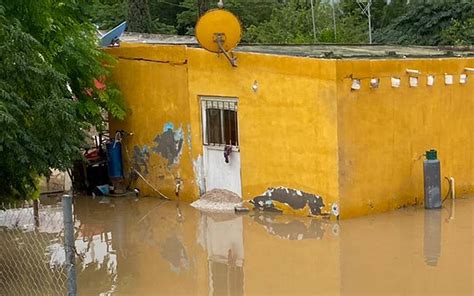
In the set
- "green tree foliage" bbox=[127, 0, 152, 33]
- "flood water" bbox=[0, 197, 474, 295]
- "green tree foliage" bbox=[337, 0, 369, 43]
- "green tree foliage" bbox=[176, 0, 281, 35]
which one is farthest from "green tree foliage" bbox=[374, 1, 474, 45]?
"flood water" bbox=[0, 197, 474, 295]

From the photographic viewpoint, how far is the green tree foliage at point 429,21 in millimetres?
31672

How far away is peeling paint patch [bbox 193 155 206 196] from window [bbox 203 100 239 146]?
404mm

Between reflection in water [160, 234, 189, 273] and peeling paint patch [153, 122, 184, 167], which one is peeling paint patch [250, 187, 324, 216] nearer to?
reflection in water [160, 234, 189, 273]

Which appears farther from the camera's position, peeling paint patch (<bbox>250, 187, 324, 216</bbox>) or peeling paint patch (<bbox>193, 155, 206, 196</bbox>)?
peeling paint patch (<bbox>193, 155, 206, 196</bbox>)

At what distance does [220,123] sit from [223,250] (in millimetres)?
3717

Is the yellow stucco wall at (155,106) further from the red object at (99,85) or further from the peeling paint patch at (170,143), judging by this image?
the red object at (99,85)

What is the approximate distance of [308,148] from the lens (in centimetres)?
1423

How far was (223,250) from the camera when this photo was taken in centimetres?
1260

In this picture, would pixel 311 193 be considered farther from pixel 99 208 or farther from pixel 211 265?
pixel 99 208

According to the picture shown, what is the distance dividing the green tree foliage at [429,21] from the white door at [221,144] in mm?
17398

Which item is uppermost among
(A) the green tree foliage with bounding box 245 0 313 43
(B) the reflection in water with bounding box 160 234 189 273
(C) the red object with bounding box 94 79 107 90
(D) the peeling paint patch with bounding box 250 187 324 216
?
(A) the green tree foliage with bounding box 245 0 313 43

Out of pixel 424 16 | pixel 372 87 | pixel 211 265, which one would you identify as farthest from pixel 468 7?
pixel 211 265

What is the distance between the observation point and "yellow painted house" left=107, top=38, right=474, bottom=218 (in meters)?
14.0

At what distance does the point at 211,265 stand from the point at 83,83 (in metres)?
6.05
